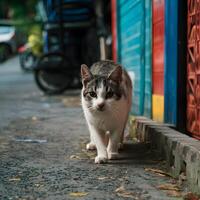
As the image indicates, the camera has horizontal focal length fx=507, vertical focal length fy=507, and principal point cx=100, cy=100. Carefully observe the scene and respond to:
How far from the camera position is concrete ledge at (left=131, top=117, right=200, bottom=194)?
3701 millimetres

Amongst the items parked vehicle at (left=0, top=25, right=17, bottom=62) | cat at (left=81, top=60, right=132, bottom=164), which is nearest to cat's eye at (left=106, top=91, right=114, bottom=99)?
cat at (left=81, top=60, right=132, bottom=164)

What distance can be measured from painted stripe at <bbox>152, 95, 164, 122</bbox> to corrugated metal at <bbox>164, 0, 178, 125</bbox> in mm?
295

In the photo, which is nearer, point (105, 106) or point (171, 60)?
point (105, 106)

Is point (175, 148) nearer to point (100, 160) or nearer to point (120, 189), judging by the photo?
point (120, 189)

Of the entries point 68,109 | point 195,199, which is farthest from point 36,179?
point 68,109

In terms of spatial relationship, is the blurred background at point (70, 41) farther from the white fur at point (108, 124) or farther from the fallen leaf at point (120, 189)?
the fallen leaf at point (120, 189)

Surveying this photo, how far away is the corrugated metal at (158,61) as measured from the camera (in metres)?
6.16

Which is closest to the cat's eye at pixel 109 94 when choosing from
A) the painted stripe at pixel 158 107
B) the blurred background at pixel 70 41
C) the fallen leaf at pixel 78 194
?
the fallen leaf at pixel 78 194

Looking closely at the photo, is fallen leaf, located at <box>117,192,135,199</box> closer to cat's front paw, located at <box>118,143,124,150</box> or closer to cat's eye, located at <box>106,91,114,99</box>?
cat's eye, located at <box>106,91,114,99</box>

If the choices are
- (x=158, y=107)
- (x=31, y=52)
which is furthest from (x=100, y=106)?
(x=31, y=52)

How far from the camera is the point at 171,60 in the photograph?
Result: 5652 millimetres

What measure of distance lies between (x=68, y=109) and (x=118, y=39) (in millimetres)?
1631

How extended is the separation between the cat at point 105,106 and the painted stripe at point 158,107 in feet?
3.70

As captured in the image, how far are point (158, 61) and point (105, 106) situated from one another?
1.94 m
